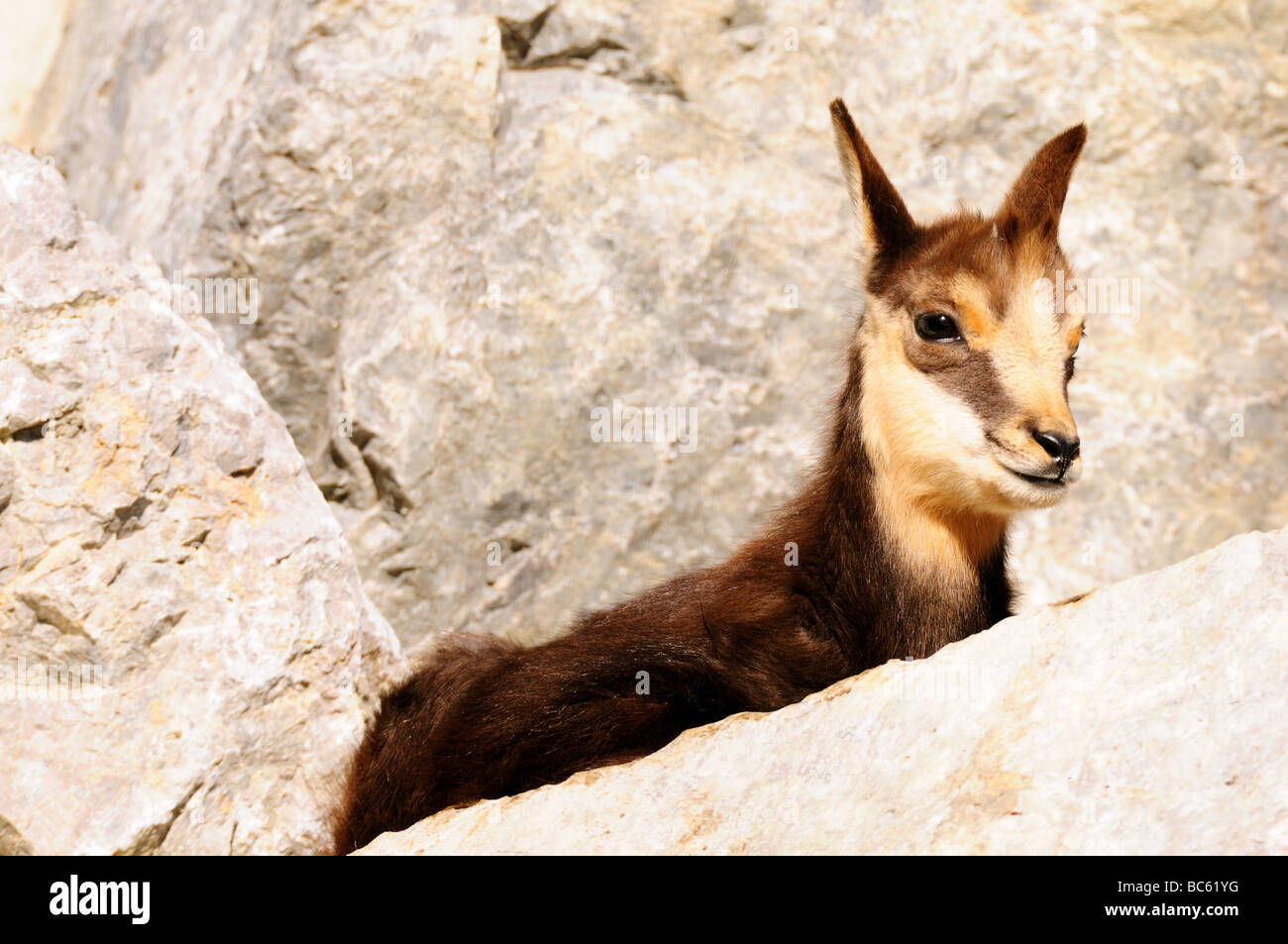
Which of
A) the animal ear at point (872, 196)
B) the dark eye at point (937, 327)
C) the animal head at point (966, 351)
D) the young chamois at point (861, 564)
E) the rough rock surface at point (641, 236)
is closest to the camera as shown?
the animal head at point (966, 351)

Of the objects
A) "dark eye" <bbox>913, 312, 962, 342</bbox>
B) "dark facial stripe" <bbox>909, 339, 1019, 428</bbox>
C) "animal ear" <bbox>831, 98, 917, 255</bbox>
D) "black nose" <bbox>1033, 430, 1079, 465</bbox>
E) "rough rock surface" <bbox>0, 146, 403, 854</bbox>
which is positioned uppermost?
"animal ear" <bbox>831, 98, 917, 255</bbox>

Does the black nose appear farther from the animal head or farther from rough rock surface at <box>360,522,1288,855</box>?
rough rock surface at <box>360,522,1288,855</box>

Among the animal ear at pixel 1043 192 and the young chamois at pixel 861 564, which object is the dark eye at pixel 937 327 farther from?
the animal ear at pixel 1043 192

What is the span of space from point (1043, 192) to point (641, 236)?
2593 millimetres

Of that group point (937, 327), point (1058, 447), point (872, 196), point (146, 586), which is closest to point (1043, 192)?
point (872, 196)

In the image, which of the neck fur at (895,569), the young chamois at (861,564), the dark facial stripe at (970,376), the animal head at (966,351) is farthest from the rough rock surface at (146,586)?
the dark facial stripe at (970,376)

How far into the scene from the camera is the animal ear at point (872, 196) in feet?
18.8

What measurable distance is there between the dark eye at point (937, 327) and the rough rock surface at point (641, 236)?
6.97 ft

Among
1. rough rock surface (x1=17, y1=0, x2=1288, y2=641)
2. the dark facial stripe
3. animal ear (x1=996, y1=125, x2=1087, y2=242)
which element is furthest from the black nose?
rough rock surface (x1=17, y1=0, x2=1288, y2=641)

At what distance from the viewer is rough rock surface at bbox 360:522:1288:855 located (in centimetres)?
393

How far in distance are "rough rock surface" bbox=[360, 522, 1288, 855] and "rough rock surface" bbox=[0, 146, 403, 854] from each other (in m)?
0.67

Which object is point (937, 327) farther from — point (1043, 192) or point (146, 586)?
point (146, 586)

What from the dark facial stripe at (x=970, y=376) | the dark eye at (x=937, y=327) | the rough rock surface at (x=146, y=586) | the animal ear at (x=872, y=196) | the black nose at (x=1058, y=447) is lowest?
the rough rock surface at (x=146, y=586)

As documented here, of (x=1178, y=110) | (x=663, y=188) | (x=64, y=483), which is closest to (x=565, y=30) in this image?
(x=663, y=188)
